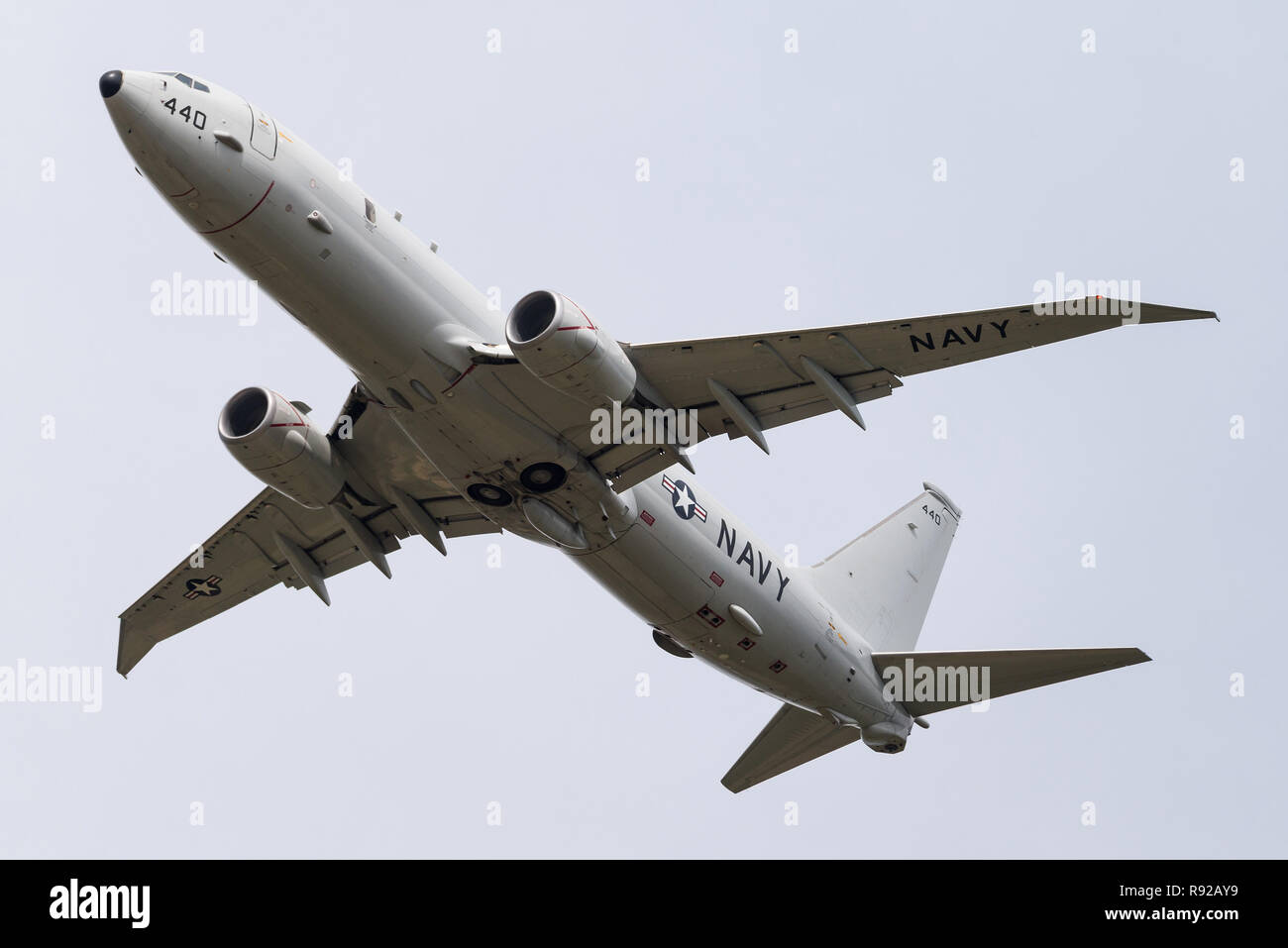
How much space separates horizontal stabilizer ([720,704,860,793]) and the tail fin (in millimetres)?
2392

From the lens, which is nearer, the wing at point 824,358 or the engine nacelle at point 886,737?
the wing at point 824,358

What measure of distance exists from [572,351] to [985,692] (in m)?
14.4

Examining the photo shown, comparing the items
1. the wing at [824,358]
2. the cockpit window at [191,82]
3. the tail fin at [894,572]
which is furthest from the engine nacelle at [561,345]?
the tail fin at [894,572]

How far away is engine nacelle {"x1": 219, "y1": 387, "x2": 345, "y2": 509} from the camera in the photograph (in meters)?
29.1

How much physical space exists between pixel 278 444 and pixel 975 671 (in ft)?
53.8

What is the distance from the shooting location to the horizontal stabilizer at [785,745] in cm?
3622

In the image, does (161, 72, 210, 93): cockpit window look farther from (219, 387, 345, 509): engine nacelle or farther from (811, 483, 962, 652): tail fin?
(811, 483, 962, 652): tail fin

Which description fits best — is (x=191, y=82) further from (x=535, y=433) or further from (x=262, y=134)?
(x=535, y=433)

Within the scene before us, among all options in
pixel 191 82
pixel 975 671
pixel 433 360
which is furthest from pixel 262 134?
pixel 975 671

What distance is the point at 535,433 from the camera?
91.7ft

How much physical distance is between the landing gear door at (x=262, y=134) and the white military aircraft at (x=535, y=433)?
6 cm

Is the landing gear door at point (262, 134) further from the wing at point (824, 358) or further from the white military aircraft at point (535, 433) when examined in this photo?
the wing at point (824, 358)

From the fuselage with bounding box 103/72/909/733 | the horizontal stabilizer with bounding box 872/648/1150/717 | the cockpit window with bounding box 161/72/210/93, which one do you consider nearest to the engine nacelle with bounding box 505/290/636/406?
the fuselage with bounding box 103/72/909/733

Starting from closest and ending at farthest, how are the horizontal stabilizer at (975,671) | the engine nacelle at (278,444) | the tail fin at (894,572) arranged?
the engine nacelle at (278,444) → the horizontal stabilizer at (975,671) → the tail fin at (894,572)
